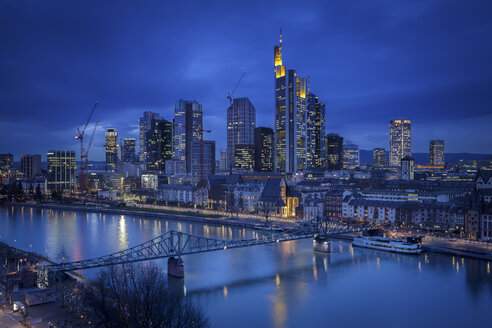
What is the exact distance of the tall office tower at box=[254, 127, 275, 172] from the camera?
3273 inches

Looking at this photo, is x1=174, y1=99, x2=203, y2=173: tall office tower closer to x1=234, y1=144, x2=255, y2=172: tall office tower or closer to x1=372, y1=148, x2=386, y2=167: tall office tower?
x1=234, y1=144, x2=255, y2=172: tall office tower

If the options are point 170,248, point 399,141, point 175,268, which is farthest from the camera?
point 399,141

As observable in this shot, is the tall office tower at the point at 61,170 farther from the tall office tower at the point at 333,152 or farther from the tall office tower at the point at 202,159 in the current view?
the tall office tower at the point at 333,152

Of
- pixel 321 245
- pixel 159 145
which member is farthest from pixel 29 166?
pixel 321 245

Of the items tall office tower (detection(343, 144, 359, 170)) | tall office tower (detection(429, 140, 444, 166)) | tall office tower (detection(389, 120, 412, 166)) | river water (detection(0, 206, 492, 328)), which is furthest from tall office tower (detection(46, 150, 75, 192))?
tall office tower (detection(429, 140, 444, 166))

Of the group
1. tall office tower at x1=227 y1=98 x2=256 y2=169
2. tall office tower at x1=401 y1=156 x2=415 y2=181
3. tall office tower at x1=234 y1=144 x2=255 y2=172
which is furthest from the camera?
tall office tower at x1=227 y1=98 x2=256 y2=169

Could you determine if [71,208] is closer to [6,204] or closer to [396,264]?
[6,204]

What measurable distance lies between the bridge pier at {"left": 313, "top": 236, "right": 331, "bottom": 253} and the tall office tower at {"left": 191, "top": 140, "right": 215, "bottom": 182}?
46.5 meters

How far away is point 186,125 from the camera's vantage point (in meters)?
107

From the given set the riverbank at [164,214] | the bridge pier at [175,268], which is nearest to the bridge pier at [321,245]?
the riverbank at [164,214]

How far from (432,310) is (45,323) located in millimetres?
10509

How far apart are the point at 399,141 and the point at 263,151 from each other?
167 feet

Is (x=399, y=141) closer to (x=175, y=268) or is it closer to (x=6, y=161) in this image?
(x=6, y=161)

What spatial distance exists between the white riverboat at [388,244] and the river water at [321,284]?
0.45m
